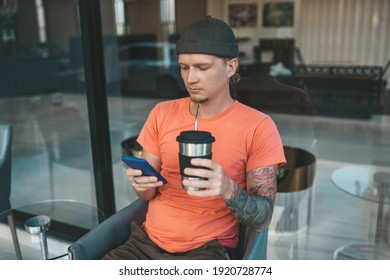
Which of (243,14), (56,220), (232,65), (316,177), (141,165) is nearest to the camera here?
(141,165)

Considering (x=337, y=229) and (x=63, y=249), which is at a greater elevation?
(x=63, y=249)

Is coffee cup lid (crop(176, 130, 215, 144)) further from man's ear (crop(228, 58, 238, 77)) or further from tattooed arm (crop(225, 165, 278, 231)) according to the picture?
man's ear (crop(228, 58, 238, 77))

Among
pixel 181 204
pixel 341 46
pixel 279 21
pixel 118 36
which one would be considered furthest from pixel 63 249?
pixel 341 46

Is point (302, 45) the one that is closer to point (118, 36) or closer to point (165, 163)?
point (118, 36)

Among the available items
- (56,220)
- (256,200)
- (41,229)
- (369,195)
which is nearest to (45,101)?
(56,220)

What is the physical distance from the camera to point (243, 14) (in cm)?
680

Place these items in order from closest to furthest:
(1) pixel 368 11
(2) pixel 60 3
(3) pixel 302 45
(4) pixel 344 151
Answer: (4) pixel 344 151 → (1) pixel 368 11 → (3) pixel 302 45 → (2) pixel 60 3

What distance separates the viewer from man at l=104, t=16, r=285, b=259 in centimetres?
108

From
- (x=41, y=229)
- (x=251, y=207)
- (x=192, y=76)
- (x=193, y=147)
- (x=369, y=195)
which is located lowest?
(x=369, y=195)

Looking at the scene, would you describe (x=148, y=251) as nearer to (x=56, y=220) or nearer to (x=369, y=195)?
(x=56, y=220)

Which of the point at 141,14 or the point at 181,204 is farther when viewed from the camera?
the point at 141,14

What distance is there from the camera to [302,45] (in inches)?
315

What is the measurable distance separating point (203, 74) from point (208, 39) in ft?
0.33
